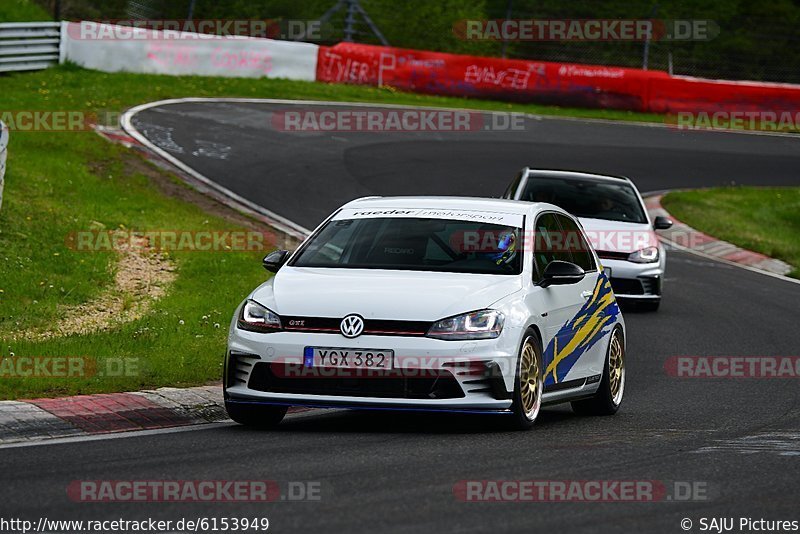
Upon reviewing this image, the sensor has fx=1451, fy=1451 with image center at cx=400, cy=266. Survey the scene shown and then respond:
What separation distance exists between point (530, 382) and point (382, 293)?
114cm

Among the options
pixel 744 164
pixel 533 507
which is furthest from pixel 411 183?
pixel 533 507

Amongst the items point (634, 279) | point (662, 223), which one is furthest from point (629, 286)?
point (662, 223)

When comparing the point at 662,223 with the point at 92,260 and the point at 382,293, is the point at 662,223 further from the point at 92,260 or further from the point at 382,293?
the point at 382,293

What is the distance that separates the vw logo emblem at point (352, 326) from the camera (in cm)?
865

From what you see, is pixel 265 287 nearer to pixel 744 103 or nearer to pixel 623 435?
pixel 623 435

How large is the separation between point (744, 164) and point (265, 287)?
2376 cm

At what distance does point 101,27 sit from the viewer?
3259 centimetres

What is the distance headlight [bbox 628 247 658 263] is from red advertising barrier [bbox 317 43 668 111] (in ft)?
63.7

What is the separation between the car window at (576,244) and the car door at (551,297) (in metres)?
0.10

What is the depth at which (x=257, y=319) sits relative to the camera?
29.6 ft

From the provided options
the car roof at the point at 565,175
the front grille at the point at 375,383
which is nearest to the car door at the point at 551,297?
the front grille at the point at 375,383

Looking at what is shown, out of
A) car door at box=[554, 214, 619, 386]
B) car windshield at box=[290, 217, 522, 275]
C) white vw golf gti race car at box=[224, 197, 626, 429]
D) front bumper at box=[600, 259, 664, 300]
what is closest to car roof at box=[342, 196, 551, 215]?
white vw golf gti race car at box=[224, 197, 626, 429]

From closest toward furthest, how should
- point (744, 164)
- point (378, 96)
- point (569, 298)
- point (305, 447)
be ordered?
point (305, 447)
point (569, 298)
point (744, 164)
point (378, 96)

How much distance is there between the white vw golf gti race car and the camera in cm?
868
